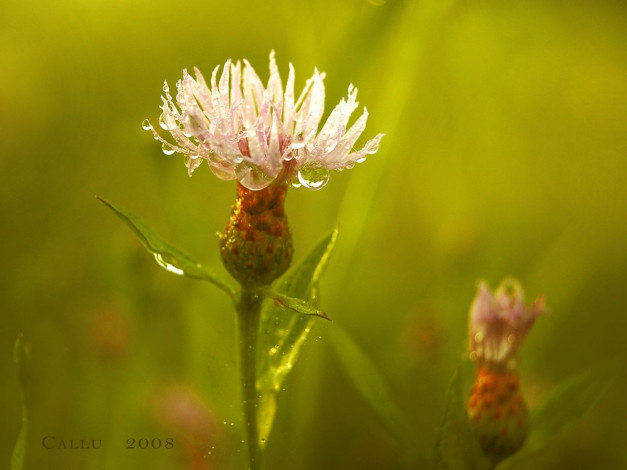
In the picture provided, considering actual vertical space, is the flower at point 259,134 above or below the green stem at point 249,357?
above

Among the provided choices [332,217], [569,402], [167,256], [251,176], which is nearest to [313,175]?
[251,176]

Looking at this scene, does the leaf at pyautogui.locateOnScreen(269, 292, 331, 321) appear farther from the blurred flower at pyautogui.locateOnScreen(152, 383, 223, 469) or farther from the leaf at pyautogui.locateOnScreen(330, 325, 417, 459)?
the blurred flower at pyautogui.locateOnScreen(152, 383, 223, 469)

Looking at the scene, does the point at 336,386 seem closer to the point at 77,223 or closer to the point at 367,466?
the point at 367,466

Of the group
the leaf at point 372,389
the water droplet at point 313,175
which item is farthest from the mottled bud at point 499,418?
the water droplet at point 313,175

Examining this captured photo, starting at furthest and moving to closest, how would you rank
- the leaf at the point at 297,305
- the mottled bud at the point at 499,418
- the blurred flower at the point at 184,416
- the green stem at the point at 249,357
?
1. the blurred flower at the point at 184,416
2. the mottled bud at the point at 499,418
3. the green stem at the point at 249,357
4. the leaf at the point at 297,305

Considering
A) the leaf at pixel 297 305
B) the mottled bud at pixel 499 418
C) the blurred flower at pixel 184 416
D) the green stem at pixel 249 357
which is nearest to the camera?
the leaf at pixel 297 305

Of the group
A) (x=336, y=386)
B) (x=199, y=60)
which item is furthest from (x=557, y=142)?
(x=336, y=386)

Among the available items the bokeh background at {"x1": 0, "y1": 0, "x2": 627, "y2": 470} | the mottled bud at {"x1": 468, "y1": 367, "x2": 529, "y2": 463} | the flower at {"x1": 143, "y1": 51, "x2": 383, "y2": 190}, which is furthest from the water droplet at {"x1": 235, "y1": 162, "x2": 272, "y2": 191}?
the mottled bud at {"x1": 468, "y1": 367, "x2": 529, "y2": 463}

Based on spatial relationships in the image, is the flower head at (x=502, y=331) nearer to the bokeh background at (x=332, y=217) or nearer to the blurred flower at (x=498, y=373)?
the blurred flower at (x=498, y=373)
